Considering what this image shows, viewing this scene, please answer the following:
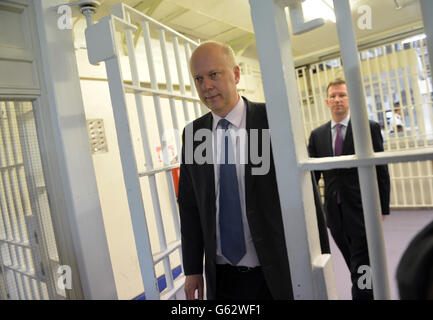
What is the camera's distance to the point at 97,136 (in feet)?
9.26

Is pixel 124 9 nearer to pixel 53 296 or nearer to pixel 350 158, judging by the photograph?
pixel 350 158

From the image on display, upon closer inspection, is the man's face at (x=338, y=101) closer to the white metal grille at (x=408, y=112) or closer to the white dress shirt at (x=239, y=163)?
the white dress shirt at (x=239, y=163)

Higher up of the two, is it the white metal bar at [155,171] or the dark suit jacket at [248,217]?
the white metal bar at [155,171]

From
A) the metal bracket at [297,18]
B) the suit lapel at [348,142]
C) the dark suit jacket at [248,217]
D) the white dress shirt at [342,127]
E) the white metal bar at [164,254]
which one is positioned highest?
the metal bracket at [297,18]

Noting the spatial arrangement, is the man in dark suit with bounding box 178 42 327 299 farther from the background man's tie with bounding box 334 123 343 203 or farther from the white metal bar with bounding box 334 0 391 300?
the background man's tie with bounding box 334 123 343 203

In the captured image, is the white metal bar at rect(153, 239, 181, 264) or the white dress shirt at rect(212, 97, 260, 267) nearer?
the white dress shirt at rect(212, 97, 260, 267)

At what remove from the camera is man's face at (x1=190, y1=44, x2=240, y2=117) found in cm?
130

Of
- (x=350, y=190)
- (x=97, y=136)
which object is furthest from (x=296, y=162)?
(x=97, y=136)

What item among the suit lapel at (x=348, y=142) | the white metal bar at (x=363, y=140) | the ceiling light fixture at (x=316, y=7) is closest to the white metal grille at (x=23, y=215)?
the white metal bar at (x=363, y=140)

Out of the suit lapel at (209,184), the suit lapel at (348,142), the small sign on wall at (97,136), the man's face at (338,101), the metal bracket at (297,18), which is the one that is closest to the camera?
the metal bracket at (297,18)

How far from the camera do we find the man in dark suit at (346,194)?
209cm

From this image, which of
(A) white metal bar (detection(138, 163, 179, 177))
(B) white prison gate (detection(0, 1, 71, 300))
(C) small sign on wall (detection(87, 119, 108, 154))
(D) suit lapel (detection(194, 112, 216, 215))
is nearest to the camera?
(D) suit lapel (detection(194, 112, 216, 215))

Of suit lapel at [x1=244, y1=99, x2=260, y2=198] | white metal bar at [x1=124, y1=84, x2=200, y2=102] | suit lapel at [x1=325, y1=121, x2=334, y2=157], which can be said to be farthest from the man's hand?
suit lapel at [x1=325, y1=121, x2=334, y2=157]

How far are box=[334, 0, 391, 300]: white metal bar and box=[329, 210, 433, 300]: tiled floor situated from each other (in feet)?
7.54
